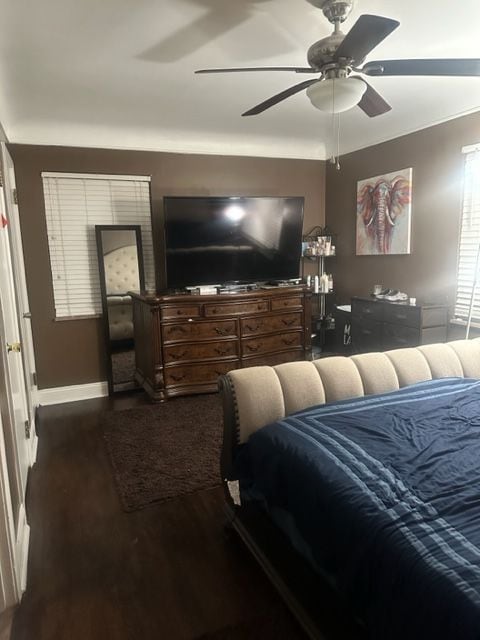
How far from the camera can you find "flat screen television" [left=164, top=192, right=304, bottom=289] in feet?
12.9

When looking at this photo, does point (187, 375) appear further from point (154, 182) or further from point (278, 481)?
point (278, 481)

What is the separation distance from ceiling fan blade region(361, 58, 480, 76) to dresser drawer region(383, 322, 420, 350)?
2.04 meters

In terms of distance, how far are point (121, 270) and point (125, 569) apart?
2.78 m

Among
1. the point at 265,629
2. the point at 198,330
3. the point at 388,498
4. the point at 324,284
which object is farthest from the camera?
the point at 324,284

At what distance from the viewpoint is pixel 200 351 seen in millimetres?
3926

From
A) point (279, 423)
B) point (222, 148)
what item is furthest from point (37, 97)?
point (279, 423)

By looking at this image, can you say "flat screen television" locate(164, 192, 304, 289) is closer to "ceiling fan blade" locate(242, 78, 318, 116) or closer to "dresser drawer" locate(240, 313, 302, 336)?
"dresser drawer" locate(240, 313, 302, 336)

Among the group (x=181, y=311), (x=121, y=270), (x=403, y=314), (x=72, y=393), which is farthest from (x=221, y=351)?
(x=403, y=314)

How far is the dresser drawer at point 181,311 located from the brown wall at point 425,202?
1.91 metres

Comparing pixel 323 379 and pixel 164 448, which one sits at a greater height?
pixel 323 379

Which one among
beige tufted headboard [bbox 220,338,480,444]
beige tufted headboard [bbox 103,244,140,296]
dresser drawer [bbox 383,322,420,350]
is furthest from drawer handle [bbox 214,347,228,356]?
beige tufted headboard [bbox 220,338,480,444]

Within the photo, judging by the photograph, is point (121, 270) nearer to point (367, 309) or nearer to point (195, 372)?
point (195, 372)

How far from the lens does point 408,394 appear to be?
79.2 inches

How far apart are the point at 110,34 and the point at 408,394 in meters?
2.33
